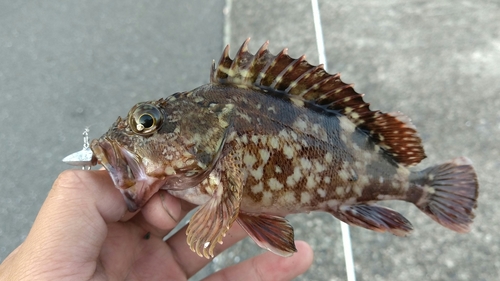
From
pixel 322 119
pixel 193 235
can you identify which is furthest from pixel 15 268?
pixel 322 119

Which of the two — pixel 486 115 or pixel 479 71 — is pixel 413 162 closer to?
pixel 486 115

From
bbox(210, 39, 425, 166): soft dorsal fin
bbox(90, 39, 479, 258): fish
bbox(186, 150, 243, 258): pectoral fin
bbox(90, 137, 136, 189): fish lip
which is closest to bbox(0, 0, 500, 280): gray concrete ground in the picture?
bbox(90, 39, 479, 258): fish

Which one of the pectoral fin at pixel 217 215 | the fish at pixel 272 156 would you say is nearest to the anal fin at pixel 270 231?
the fish at pixel 272 156

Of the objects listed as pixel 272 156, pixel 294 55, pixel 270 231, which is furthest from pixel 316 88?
pixel 294 55

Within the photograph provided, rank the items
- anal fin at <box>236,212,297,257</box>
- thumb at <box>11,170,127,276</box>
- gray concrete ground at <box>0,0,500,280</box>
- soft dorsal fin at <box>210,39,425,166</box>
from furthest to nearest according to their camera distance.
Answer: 1. gray concrete ground at <box>0,0,500,280</box>
2. soft dorsal fin at <box>210,39,425,166</box>
3. anal fin at <box>236,212,297,257</box>
4. thumb at <box>11,170,127,276</box>

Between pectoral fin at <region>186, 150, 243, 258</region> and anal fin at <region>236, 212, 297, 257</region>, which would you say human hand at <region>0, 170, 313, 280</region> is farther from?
anal fin at <region>236, 212, 297, 257</region>

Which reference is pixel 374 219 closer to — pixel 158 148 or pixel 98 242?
pixel 158 148
